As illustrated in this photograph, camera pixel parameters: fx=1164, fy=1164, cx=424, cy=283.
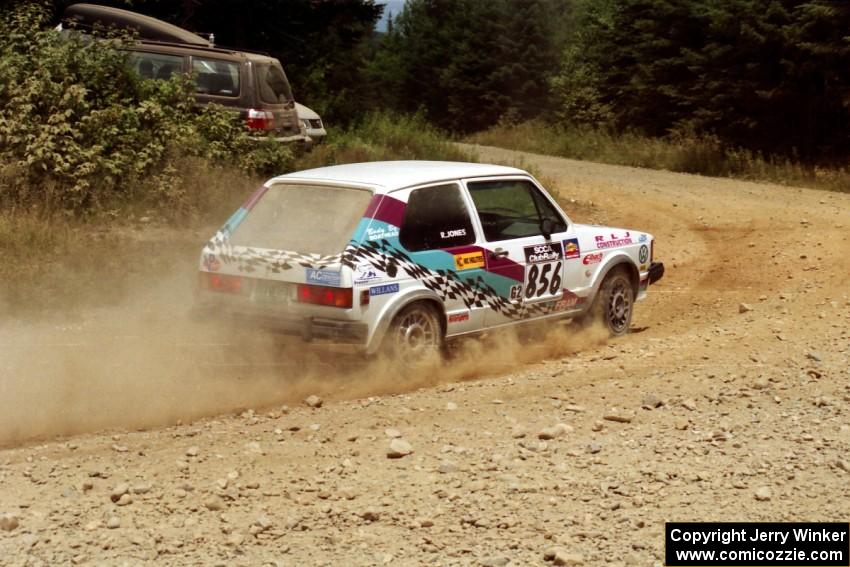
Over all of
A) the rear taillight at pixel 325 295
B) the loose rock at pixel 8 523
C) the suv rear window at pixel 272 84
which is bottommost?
the loose rock at pixel 8 523

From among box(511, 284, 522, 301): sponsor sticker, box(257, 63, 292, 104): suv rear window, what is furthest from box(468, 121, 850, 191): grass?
box(511, 284, 522, 301): sponsor sticker

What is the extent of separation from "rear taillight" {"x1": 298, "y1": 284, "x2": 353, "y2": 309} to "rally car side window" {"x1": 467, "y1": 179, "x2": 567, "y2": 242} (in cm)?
161

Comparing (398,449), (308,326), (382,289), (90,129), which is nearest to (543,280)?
(382,289)

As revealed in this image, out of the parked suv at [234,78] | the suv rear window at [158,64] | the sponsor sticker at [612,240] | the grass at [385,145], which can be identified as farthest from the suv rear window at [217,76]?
the sponsor sticker at [612,240]

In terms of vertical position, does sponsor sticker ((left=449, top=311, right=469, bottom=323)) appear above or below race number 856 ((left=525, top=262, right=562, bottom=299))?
below

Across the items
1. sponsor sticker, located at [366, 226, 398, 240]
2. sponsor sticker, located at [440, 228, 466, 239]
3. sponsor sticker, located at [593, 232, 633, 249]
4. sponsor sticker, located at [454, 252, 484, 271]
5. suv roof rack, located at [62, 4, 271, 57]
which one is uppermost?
suv roof rack, located at [62, 4, 271, 57]

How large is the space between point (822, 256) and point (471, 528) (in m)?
10.2

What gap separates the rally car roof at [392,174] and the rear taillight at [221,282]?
2.90ft

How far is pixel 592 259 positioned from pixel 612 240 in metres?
0.35

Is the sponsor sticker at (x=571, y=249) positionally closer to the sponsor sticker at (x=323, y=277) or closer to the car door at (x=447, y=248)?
the car door at (x=447, y=248)

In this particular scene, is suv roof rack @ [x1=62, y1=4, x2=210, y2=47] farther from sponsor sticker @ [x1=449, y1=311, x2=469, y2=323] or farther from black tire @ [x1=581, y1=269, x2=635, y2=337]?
sponsor sticker @ [x1=449, y1=311, x2=469, y2=323]

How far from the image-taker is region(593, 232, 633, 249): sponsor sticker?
33.5 feet

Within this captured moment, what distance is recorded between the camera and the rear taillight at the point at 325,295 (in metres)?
8.06

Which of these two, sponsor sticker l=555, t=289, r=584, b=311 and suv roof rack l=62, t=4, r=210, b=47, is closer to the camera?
sponsor sticker l=555, t=289, r=584, b=311
